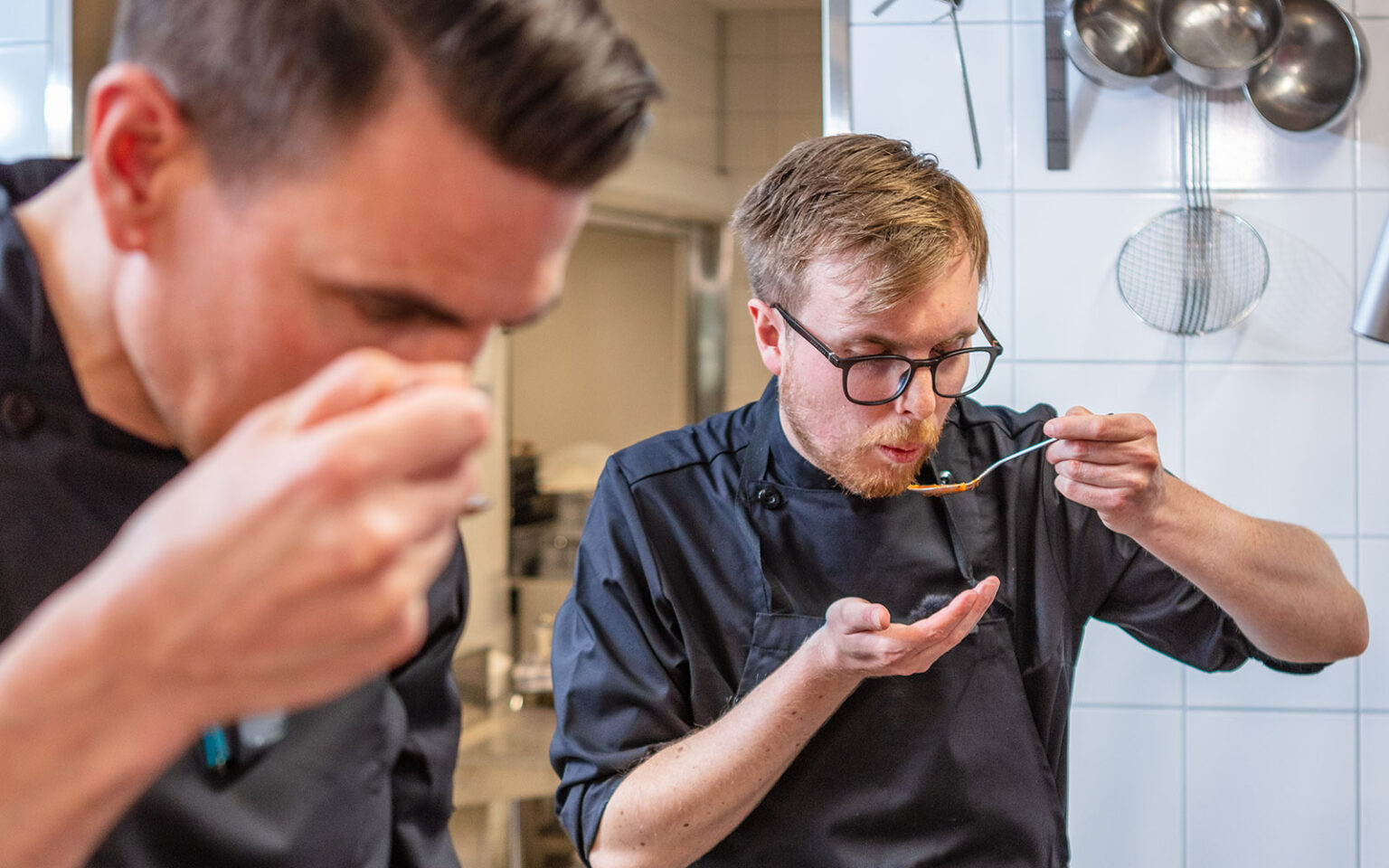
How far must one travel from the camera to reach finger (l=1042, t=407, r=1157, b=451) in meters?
1.38

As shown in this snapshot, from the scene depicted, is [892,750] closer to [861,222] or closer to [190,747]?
[861,222]

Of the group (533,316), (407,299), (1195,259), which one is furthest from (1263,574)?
(407,299)

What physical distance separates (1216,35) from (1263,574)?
1.02 m

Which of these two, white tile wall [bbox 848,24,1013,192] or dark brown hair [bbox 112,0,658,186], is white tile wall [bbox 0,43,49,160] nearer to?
white tile wall [bbox 848,24,1013,192]

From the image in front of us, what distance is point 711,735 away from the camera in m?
1.35

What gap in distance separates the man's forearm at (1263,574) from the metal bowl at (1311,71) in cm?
87

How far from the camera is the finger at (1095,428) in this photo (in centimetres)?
138

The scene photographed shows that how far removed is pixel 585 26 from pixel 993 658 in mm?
1104

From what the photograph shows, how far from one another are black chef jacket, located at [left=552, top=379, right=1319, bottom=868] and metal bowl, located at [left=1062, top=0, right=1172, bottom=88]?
2.51 ft

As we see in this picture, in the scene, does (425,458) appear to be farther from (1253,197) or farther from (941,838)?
(1253,197)

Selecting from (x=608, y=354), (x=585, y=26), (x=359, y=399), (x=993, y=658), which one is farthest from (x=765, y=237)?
(x=608, y=354)

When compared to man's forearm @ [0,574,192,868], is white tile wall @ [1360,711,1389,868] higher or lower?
lower

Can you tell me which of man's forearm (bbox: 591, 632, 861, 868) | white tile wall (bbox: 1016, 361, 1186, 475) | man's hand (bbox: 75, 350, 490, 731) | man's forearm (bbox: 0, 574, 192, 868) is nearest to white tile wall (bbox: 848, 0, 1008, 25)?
white tile wall (bbox: 1016, 361, 1186, 475)

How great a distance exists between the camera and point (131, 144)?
24.8 inches
